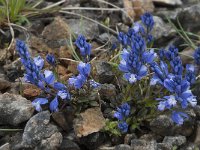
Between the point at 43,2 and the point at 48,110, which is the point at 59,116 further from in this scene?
the point at 43,2

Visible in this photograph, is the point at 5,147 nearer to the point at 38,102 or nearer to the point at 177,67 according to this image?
the point at 38,102

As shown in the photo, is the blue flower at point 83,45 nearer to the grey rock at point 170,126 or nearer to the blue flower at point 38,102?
the blue flower at point 38,102

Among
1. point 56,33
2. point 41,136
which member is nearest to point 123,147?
point 41,136

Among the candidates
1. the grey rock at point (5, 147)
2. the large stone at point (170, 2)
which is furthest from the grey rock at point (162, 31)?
the grey rock at point (5, 147)

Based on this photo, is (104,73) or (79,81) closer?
(79,81)

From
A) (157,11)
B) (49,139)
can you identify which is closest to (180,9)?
(157,11)

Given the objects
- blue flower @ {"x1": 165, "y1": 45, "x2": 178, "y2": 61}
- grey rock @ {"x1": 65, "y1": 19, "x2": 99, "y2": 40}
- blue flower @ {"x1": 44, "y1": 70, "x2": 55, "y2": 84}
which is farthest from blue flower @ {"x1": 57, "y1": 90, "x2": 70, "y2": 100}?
grey rock @ {"x1": 65, "y1": 19, "x2": 99, "y2": 40}
